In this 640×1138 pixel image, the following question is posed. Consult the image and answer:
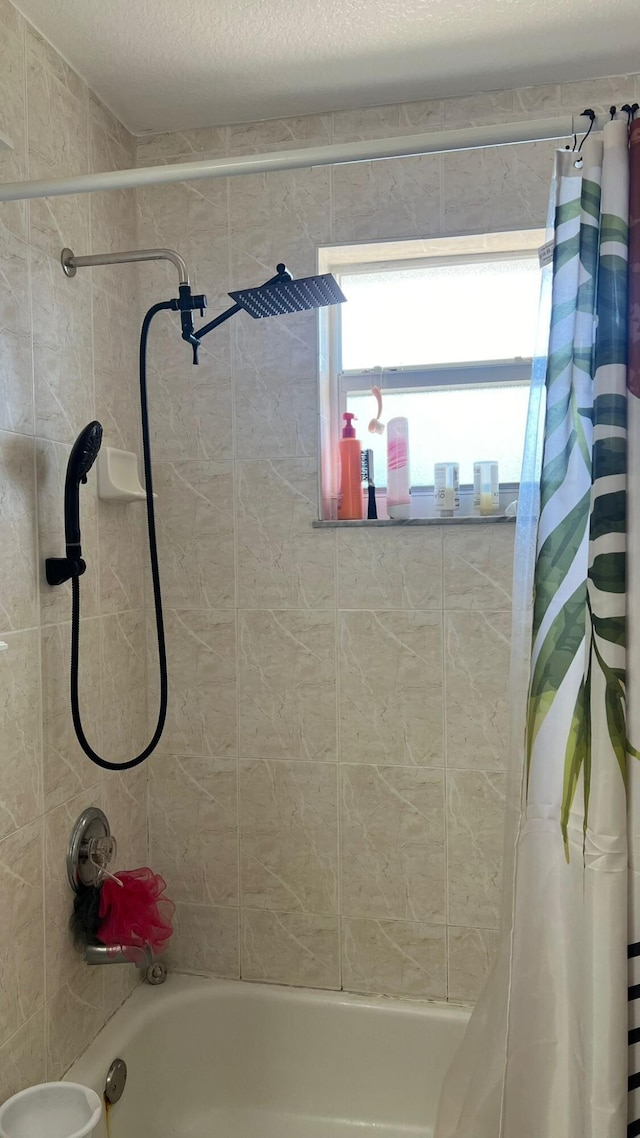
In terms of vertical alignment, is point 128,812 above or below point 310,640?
below

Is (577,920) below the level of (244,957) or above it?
above

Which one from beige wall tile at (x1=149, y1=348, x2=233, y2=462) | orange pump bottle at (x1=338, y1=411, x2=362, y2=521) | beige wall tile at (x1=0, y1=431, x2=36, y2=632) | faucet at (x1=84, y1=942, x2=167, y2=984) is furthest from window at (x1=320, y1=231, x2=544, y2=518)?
faucet at (x1=84, y1=942, x2=167, y2=984)

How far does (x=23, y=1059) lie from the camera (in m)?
1.42

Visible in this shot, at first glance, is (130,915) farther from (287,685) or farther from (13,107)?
(13,107)

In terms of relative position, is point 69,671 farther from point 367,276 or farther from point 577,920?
point 367,276

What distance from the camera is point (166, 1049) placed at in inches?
73.0

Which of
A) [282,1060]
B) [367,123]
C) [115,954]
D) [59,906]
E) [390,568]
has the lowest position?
[282,1060]

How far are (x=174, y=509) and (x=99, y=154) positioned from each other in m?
0.83

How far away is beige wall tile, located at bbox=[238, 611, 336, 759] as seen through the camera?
1.89 m

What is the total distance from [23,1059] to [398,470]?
1420 mm

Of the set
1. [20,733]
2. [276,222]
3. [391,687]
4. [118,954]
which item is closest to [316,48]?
[276,222]

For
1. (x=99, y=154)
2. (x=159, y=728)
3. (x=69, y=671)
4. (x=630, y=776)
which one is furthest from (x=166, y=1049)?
(x=99, y=154)

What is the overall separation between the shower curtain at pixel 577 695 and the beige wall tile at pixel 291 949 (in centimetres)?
81

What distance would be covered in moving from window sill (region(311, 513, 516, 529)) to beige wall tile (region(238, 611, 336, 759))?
8.7 inches
